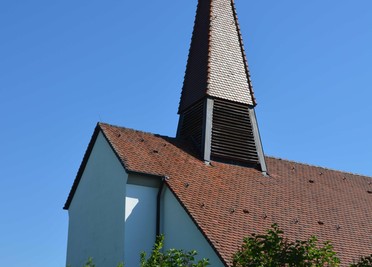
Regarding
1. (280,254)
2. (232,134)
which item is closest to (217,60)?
(232,134)

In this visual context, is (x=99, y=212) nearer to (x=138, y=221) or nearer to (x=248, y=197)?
(x=138, y=221)

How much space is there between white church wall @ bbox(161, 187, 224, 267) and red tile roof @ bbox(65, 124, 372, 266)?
0.64ft

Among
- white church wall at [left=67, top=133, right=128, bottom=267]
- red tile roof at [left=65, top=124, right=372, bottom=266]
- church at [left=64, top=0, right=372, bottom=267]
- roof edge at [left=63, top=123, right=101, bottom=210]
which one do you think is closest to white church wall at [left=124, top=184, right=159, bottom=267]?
church at [left=64, top=0, right=372, bottom=267]

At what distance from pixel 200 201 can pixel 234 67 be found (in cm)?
581

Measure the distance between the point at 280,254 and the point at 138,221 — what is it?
573cm

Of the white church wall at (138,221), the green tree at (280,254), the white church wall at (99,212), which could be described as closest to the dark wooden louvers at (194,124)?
the white church wall at (99,212)

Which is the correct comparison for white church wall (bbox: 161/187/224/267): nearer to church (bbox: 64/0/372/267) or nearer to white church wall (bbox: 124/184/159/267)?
church (bbox: 64/0/372/267)

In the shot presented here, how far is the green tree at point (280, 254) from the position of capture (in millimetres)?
8711

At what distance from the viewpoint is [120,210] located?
14258 mm

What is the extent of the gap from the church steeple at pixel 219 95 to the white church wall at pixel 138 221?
8.28ft

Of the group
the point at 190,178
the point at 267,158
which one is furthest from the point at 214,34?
the point at 190,178

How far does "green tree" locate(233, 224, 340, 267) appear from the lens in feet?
28.6

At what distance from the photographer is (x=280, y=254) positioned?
8.88 metres

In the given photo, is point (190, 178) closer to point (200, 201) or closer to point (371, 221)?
point (200, 201)
